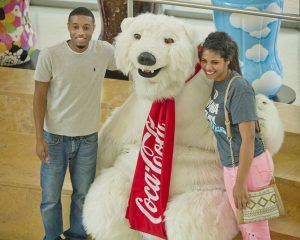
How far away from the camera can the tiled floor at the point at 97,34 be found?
324 cm

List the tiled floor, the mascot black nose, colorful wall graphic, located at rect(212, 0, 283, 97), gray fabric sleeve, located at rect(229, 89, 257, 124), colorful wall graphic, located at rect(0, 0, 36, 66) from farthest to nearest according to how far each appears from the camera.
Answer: the tiled floor
colorful wall graphic, located at rect(0, 0, 36, 66)
colorful wall graphic, located at rect(212, 0, 283, 97)
the mascot black nose
gray fabric sleeve, located at rect(229, 89, 257, 124)

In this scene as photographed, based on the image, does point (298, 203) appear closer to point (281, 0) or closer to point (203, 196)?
point (203, 196)

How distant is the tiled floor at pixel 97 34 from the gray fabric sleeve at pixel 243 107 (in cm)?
121

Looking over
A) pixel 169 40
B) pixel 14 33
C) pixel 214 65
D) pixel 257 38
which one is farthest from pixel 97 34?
pixel 214 65

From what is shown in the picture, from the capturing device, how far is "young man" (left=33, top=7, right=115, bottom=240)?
1.96 m

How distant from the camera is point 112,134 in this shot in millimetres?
2191

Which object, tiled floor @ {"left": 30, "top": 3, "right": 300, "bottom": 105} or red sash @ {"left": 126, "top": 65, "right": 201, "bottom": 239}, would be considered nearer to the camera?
red sash @ {"left": 126, "top": 65, "right": 201, "bottom": 239}

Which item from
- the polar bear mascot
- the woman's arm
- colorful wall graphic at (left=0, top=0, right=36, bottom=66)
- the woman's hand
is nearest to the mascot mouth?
the polar bear mascot

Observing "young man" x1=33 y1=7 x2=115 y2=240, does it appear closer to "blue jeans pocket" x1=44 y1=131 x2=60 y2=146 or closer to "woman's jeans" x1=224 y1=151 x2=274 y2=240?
"blue jeans pocket" x1=44 y1=131 x2=60 y2=146

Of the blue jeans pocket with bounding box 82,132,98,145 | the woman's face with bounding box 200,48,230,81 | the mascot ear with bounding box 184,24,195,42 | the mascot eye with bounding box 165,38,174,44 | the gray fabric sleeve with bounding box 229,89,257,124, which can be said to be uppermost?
the mascot ear with bounding box 184,24,195,42

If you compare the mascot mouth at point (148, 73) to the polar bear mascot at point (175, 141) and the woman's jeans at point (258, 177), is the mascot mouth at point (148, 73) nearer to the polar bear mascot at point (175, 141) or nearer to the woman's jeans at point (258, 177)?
the polar bear mascot at point (175, 141)

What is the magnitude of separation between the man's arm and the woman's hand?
697mm

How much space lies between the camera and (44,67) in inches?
77.0

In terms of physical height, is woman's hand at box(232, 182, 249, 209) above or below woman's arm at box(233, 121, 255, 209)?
below
